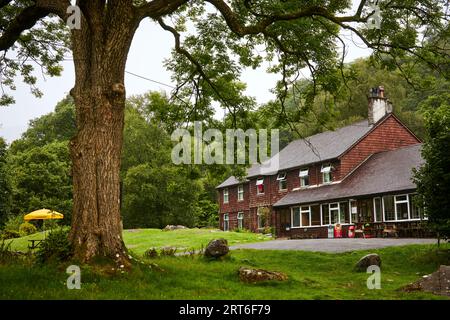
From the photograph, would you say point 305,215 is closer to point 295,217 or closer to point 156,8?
point 295,217

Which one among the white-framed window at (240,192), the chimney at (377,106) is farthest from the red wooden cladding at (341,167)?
the white-framed window at (240,192)

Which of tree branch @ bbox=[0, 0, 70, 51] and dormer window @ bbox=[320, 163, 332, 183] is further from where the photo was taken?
dormer window @ bbox=[320, 163, 332, 183]

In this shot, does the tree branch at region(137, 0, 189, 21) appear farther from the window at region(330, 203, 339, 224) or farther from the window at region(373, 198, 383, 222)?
the window at region(330, 203, 339, 224)

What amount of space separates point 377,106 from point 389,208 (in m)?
11.0

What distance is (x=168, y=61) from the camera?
19344 mm

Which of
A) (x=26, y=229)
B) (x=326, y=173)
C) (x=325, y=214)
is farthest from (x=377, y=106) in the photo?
(x=26, y=229)

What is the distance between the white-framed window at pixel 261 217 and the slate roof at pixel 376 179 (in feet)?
15.2

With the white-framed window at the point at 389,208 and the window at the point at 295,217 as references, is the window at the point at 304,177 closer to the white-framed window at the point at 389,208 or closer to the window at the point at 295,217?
the window at the point at 295,217

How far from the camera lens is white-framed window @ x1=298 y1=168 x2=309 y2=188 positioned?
4097cm

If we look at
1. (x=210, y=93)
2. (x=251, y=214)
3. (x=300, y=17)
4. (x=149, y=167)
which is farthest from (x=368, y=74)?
(x=300, y=17)

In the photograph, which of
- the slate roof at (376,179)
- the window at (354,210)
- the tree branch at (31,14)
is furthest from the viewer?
the window at (354,210)

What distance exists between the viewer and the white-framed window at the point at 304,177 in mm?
40969

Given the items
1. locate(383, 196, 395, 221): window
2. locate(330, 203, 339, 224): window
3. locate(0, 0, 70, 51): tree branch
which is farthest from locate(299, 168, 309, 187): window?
locate(0, 0, 70, 51): tree branch
